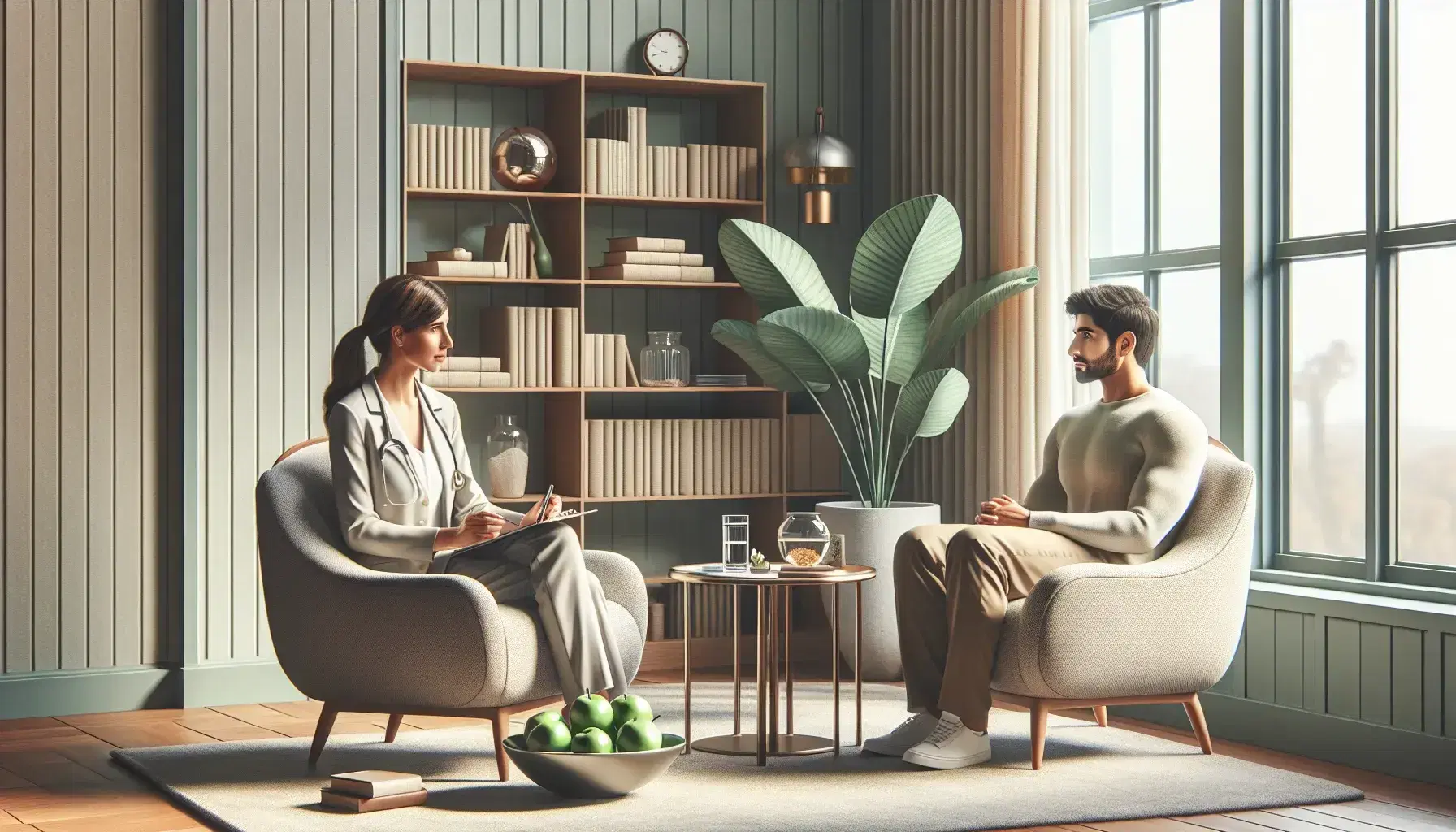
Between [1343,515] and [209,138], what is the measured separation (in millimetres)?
3489

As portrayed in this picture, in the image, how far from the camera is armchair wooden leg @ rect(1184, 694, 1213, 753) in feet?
13.6

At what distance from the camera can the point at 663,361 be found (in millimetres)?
5895

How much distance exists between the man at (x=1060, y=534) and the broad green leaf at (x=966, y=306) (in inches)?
36.1

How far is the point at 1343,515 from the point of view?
4547mm

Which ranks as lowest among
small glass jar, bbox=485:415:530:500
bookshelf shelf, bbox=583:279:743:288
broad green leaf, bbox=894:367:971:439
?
small glass jar, bbox=485:415:530:500

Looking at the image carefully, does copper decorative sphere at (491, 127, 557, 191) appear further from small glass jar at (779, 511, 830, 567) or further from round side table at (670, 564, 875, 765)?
small glass jar at (779, 511, 830, 567)

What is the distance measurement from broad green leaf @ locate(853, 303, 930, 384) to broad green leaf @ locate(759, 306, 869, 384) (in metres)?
0.11

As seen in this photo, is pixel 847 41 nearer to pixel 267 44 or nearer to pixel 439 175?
pixel 439 175

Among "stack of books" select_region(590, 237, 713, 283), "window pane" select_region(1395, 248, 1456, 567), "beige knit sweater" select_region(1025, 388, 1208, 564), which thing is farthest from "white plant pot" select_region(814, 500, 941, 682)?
"window pane" select_region(1395, 248, 1456, 567)

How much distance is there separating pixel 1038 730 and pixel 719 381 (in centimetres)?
232

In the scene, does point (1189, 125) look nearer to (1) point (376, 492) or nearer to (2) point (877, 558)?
(2) point (877, 558)

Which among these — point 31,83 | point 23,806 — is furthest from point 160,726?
point 31,83

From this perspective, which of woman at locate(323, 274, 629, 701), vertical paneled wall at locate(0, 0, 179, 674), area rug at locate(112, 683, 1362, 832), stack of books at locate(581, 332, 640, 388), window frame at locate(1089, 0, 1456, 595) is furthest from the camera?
stack of books at locate(581, 332, 640, 388)

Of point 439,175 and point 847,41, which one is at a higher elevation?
point 847,41
